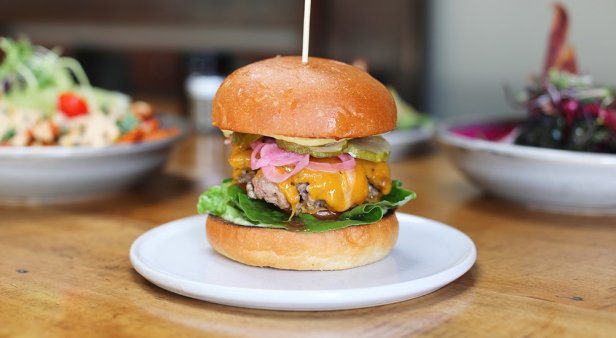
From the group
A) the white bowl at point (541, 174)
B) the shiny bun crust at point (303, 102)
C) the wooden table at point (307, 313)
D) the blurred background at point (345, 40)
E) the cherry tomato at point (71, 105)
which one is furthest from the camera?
the blurred background at point (345, 40)

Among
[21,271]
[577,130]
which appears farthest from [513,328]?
[577,130]

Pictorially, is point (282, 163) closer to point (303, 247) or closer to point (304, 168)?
point (304, 168)

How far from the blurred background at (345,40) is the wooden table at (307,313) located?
1672mm

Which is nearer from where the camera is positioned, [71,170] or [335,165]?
[335,165]

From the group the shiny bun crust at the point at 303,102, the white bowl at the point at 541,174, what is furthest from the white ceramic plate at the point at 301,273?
the white bowl at the point at 541,174

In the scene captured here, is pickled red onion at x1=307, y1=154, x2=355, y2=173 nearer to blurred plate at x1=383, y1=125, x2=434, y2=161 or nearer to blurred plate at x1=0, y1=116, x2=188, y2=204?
blurred plate at x1=0, y1=116, x2=188, y2=204

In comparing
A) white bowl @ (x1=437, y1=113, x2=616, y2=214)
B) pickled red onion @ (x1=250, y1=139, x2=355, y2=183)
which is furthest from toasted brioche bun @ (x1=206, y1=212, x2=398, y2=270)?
A: white bowl @ (x1=437, y1=113, x2=616, y2=214)

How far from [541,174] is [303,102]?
89cm

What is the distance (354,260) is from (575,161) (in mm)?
791

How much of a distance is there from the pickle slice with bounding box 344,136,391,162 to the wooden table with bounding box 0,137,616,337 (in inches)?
11.9

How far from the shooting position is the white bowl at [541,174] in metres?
2.03


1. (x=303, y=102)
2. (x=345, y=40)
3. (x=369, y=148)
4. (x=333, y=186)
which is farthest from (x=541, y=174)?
(x=345, y=40)

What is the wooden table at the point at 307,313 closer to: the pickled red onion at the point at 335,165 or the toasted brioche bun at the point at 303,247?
the toasted brioche bun at the point at 303,247

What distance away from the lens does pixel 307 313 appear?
1.32 metres
